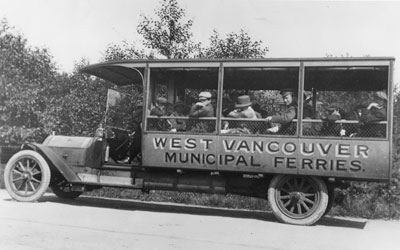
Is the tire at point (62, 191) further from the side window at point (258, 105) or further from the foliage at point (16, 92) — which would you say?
the foliage at point (16, 92)

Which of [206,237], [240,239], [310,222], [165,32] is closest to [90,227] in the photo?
[206,237]

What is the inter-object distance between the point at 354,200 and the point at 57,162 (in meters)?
5.95

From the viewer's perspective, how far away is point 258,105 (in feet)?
28.8

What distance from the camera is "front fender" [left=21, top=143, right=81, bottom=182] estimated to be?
9.06m

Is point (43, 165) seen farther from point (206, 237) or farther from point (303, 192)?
point (303, 192)

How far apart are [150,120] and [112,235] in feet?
9.84

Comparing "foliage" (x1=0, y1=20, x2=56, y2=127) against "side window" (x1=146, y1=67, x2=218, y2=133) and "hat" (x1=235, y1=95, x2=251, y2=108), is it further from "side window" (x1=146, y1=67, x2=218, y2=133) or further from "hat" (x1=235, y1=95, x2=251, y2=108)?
"hat" (x1=235, y1=95, x2=251, y2=108)

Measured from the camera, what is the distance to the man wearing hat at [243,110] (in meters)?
8.34

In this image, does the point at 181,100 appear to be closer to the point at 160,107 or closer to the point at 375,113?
the point at 160,107

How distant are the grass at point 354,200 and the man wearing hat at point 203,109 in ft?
9.58

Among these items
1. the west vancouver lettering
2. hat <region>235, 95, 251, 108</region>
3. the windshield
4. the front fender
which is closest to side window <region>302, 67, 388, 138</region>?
the west vancouver lettering

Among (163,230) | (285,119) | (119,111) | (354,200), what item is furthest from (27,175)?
(354,200)

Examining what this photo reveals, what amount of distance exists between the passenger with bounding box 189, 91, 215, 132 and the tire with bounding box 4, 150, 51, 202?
292 centimetres

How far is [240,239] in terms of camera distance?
6.16 metres
